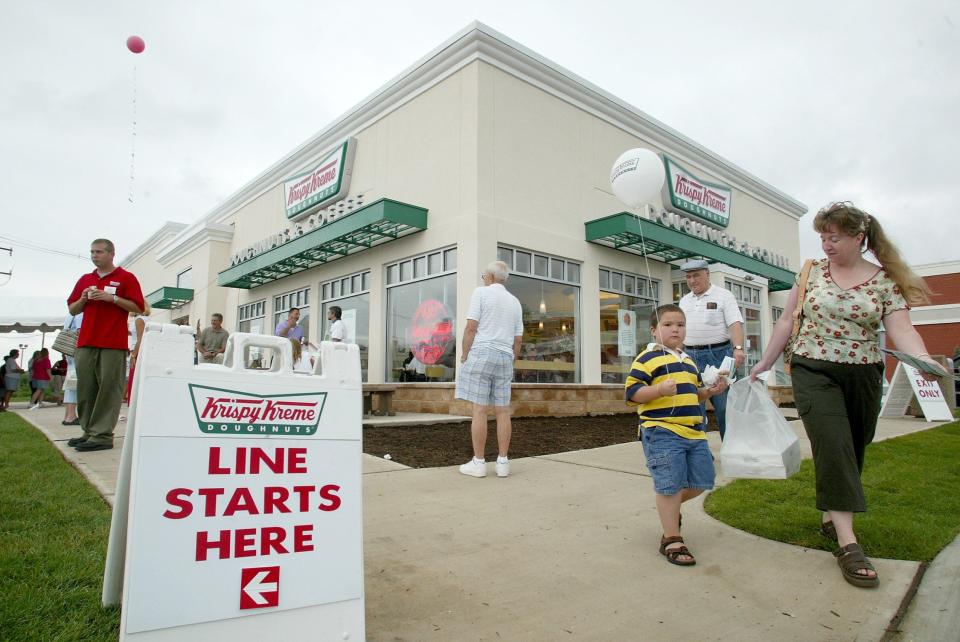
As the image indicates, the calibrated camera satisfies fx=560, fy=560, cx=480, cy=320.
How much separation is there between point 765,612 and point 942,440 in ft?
21.8

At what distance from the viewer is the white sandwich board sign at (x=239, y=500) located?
1497 mm

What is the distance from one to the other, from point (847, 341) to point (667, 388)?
0.92m

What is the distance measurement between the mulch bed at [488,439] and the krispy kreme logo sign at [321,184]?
6.97 meters

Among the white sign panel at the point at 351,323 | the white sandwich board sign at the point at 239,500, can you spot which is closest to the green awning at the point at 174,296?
the white sign panel at the point at 351,323

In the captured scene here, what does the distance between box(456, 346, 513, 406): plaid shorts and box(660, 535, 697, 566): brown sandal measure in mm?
1994

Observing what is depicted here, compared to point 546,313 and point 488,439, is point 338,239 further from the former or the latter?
point 488,439

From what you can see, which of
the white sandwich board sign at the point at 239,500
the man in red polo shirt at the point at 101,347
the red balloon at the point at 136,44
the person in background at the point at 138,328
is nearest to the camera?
the white sandwich board sign at the point at 239,500

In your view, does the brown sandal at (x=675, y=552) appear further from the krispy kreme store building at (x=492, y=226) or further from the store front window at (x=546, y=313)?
the store front window at (x=546, y=313)

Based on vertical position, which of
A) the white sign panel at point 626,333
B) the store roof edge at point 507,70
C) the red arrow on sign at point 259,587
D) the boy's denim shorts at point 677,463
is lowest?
the red arrow on sign at point 259,587

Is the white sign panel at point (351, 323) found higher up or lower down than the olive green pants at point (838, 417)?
higher up

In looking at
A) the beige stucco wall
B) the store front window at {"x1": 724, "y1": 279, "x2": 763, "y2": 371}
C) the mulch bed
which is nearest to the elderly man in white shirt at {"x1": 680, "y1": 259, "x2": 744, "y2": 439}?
the mulch bed

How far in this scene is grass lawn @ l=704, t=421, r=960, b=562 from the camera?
2.85 meters

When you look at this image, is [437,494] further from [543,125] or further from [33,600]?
→ [543,125]

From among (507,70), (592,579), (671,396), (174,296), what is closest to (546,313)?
(507,70)
